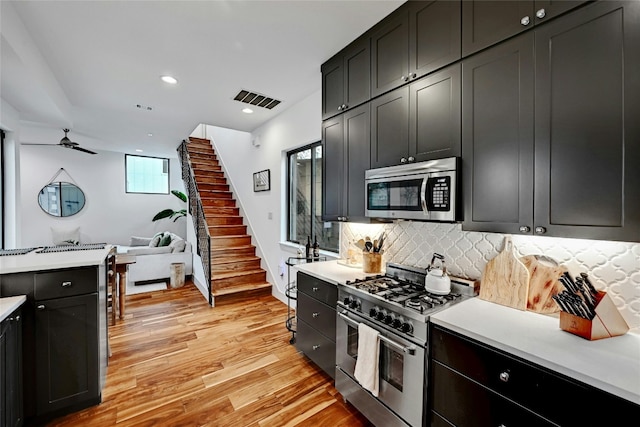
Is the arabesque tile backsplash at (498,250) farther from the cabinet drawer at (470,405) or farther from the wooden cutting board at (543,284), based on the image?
the cabinet drawer at (470,405)

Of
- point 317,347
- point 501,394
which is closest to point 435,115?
point 501,394

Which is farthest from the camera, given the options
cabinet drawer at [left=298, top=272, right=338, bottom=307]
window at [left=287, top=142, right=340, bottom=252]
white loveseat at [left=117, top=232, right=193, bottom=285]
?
white loveseat at [left=117, top=232, right=193, bottom=285]

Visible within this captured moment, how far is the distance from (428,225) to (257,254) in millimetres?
3519

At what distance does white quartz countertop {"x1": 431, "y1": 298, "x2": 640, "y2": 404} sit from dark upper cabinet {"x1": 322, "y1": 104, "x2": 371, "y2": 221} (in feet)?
3.68

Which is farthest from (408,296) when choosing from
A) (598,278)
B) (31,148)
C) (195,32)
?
(31,148)

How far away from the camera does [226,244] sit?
4.97 m

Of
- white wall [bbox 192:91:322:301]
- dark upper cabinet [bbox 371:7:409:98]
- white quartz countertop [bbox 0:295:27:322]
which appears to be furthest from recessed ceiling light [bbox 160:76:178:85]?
white quartz countertop [bbox 0:295:27:322]

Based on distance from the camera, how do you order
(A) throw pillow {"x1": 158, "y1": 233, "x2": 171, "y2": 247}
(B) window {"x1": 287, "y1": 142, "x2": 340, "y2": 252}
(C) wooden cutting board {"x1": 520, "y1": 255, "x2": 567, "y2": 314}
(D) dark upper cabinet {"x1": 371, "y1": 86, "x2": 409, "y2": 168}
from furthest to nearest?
(A) throw pillow {"x1": 158, "y1": 233, "x2": 171, "y2": 247} < (B) window {"x1": 287, "y1": 142, "x2": 340, "y2": 252} < (D) dark upper cabinet {"x1": 371, "y1": 86, "x2": 409, "y2": 168} < (C) wooden cutting board {"x1": 520, "y1": 255, "x2": 567, "y2": 314}

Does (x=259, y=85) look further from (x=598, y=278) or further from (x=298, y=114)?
(x=598, y=278)

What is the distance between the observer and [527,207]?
136 centimetres

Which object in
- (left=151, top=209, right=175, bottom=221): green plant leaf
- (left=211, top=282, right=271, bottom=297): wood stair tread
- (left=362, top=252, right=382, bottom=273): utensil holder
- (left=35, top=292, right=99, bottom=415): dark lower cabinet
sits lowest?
(left=211, top=282, right=271, bottom=297): wood stair tread

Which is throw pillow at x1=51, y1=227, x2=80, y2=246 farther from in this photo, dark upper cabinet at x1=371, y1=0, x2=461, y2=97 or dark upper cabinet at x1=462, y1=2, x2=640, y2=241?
dark upper cabinet at x1=462, y1=2, x2=640, y2=241

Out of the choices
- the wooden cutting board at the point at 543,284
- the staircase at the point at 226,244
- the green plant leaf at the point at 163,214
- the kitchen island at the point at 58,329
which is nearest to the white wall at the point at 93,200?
the green plant leaf at the point at 163,214

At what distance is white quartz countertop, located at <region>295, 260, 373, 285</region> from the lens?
89.5 inches
